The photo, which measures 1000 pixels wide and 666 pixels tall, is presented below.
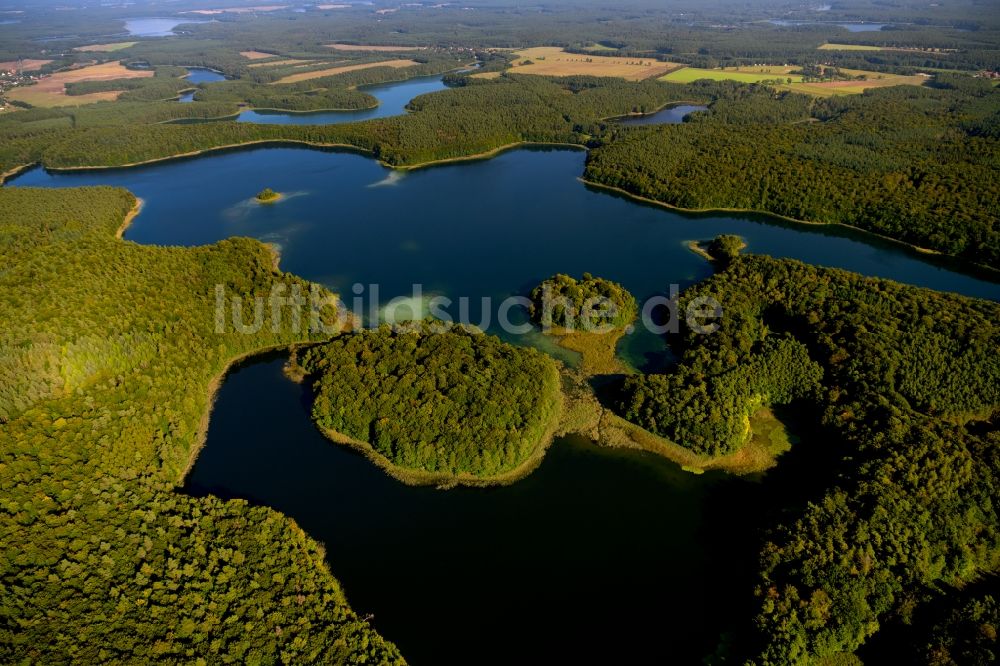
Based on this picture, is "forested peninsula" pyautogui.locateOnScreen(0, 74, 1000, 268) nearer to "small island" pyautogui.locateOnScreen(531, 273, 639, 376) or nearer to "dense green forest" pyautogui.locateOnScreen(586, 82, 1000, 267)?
"dense green forest" pyautogui.locateOnScreen(586, 82, 1000, 267)

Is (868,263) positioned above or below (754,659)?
above

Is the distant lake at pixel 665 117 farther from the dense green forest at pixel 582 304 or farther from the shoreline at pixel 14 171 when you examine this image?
the shoreline at pixel 14 171

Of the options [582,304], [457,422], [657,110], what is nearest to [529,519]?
[457,422]

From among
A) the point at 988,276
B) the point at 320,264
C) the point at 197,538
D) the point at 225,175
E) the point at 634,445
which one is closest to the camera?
the point at 197,538

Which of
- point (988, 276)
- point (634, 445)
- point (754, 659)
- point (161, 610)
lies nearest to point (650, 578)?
point (754, 659)

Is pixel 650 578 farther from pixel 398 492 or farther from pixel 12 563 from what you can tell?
pixel 12 563

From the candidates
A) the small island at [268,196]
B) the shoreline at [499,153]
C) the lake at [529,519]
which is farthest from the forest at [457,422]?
the small island at [268,196]

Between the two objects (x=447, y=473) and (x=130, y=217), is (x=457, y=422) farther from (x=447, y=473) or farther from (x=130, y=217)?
(x=130, y=217)

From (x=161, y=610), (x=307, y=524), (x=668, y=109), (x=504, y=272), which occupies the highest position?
(x=668, y=109)
